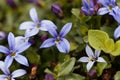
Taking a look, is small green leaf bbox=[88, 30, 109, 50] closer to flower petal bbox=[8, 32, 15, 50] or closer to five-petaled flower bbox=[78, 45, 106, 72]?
five-petaled flower bbox=[78, 45, 106, 72]

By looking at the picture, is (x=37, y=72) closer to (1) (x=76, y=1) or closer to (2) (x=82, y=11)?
(2) (x=82, y=11)

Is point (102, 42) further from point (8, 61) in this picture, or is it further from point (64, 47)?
point (8, 61)

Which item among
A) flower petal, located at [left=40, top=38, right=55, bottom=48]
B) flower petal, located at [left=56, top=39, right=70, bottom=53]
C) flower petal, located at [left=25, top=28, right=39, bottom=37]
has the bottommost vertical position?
flower petal, located at [left=56, top=39, right=70, bottom=53]

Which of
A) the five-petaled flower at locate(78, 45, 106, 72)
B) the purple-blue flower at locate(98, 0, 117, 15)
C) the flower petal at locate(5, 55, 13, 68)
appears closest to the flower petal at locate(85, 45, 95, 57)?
the five-petaled flower at locate(78, 45, 106, 72)

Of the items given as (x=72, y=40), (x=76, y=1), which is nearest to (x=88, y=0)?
(x=72, y=40)

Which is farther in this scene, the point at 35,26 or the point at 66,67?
the point at 35,26

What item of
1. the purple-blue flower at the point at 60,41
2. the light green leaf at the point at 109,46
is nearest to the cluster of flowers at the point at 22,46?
the purple-blue flower at the point at 60,41

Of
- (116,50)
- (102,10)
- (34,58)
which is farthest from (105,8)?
(34,58)
